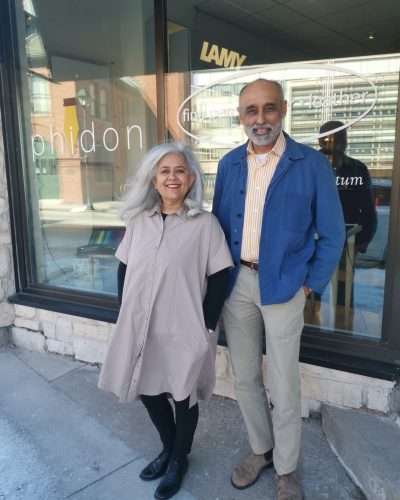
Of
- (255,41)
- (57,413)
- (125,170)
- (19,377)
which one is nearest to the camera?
(57,413)

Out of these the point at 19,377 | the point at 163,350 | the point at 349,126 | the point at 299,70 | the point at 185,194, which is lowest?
the point at 19,377

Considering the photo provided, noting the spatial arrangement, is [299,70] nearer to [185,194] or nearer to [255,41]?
[185,194]

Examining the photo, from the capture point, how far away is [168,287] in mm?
1909

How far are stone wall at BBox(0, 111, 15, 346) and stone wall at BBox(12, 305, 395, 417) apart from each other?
74 millimetres

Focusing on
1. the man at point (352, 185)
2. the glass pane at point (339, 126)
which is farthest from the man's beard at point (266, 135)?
the man at point (352, 185)

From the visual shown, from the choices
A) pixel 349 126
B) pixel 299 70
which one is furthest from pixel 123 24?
pixel 349 126

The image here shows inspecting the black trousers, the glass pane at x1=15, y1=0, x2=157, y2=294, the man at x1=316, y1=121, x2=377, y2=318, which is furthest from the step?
the glass pane at x1=15, y1=0, x2=157, y2=294

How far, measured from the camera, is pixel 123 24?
438 cm

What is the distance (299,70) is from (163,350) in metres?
2.18

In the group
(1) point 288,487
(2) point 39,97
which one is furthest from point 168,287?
(2) point 39,97

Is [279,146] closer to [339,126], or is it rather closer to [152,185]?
[152,185]

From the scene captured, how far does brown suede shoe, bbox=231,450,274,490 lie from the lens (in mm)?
2139

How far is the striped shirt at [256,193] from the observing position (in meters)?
1.93

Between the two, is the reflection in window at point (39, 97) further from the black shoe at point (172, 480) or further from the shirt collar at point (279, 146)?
the black shoe at point (172, 480)
